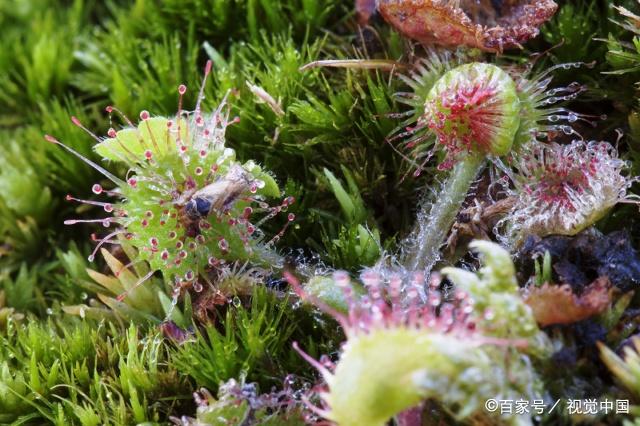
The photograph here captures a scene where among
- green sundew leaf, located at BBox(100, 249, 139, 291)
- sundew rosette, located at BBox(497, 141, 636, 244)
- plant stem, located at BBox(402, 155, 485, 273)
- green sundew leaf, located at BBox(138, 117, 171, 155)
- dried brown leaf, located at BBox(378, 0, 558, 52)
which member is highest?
dried brown leaf, located at BBox(378, 0, 558, 52)

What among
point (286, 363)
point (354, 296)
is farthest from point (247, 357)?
point (354, 296)

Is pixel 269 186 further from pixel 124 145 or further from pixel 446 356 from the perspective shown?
pixel 446 356

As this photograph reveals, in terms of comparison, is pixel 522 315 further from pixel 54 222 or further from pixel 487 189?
pixel 54 222

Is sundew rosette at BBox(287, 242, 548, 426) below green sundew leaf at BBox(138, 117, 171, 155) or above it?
below

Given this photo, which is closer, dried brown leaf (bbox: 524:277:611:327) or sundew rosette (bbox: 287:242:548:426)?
sundew rosette (bbox: 287:242:548:426)

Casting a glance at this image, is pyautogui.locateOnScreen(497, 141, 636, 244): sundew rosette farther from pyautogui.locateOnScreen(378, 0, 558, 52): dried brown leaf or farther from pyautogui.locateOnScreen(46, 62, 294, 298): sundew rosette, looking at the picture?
pyautogui.locateOnScreen(46, 62, 294, 298): sundew rosette

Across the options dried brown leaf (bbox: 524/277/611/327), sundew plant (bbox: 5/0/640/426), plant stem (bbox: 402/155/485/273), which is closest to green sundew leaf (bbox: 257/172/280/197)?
sundew plant (bbox: 5/0/640/426)
